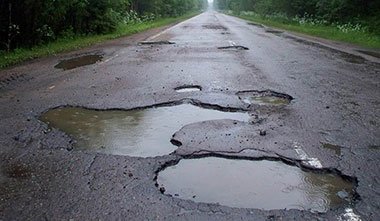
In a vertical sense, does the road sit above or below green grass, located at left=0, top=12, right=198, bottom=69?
above

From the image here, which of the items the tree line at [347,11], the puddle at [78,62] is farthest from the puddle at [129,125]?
the tree line at [347,11]

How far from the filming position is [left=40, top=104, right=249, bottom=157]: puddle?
5051mm

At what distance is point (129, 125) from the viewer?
5945 millimetres

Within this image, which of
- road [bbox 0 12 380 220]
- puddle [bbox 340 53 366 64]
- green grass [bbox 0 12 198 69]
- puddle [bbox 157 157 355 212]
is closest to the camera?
road [bbox 0 12 380 220]

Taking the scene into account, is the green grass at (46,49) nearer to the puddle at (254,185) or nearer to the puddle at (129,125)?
the puddle at (129,125)

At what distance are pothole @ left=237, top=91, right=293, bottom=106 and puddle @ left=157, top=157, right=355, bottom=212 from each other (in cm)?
269

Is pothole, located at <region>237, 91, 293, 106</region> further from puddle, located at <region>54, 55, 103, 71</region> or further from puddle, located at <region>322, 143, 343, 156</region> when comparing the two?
puddle, located at <region>54, 55, 103, 71</region>

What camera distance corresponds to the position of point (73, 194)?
3756mm

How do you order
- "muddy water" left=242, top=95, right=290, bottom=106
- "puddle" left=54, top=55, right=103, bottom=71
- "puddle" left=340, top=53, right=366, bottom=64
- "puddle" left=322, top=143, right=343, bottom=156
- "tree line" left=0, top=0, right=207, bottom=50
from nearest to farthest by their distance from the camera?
1. "puddle" left=322, top=143, right=343, bottom=156
2. "muddy water" left=242, top=95, right=290, bottom=106
3. "puddle" left=54, top=55, right=103, bottom=71
4. "puddle" left=340, top=53, right=366, bottom=64
5. "tree line" left=0, top=0, right=207, bottom=50

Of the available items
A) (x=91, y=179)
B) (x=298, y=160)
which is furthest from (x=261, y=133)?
(x=91, y=179)

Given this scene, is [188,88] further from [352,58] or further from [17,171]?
[352,58]

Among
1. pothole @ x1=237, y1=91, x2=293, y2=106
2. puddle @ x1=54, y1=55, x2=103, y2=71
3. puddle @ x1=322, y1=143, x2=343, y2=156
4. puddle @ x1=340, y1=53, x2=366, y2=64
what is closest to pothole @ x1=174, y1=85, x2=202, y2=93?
pothole @ x1=237, y1=91, x2=293, y2=106

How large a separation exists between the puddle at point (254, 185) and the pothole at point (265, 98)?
2.69 m

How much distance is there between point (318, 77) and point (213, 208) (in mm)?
6872
